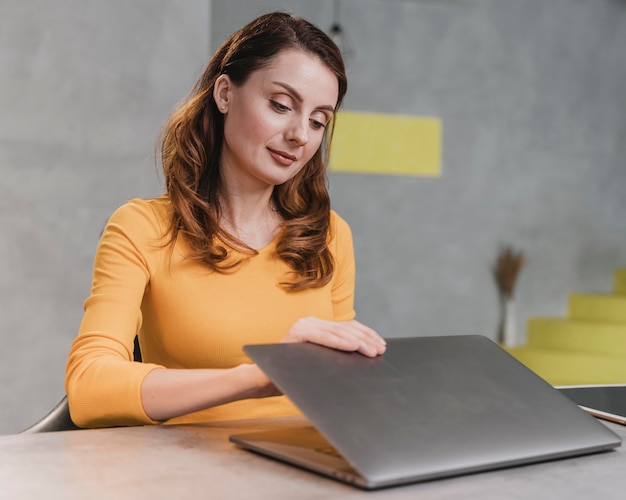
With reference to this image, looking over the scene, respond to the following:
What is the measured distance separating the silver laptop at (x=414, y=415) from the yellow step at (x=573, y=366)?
12.5 ft

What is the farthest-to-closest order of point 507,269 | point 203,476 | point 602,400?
point 507,269 → point 602,400 → point 203,476

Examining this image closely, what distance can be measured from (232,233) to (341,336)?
0.75m

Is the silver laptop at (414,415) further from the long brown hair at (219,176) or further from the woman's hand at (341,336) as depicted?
the long brown hair at (219,176)

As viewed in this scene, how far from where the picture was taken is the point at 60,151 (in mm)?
3016

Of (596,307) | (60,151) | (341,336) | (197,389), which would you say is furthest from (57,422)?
(596,307)

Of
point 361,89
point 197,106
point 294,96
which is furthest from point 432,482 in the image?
point 361,89

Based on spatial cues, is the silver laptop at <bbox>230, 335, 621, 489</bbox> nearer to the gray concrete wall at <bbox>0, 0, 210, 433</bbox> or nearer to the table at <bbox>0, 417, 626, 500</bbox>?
the table at <bbox>0, 417, 626, 500</bbox>

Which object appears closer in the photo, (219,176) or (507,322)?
(219,176)

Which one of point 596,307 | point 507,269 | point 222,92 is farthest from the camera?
point 507,269

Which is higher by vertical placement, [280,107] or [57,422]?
[280,107]

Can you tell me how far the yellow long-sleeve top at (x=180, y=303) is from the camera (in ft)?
4.64

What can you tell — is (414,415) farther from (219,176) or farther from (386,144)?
(386,144)

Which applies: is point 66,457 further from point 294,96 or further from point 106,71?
point 106,71

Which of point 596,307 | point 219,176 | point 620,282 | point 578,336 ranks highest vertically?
point 219,176
